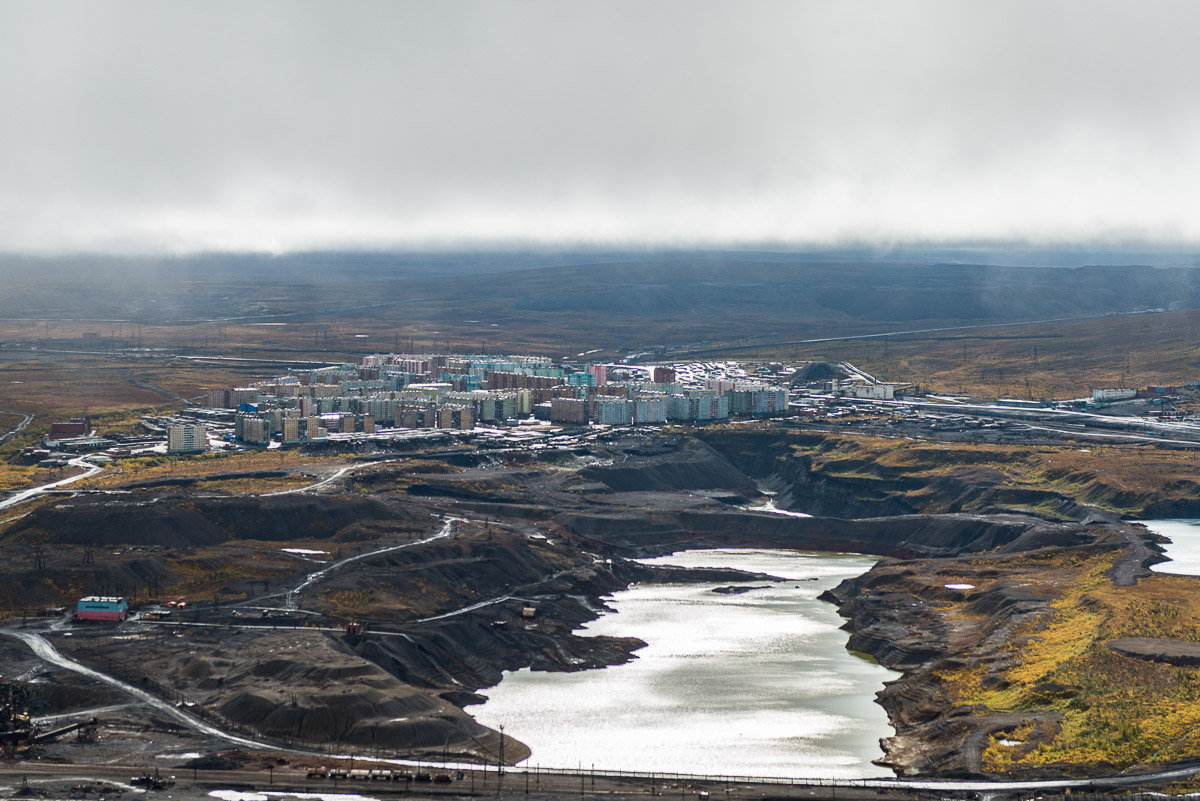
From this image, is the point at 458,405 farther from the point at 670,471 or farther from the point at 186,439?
the point at 186,439

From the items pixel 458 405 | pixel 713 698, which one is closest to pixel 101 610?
pixel 713 698

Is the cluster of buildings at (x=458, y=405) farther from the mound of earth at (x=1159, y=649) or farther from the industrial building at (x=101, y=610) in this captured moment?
the mound of earth at (x=1159, y=649)

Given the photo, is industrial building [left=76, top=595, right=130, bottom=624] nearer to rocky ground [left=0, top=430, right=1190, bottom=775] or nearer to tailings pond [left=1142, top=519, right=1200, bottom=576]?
rocky ground [left=0, top=430, right=1190, bottom=775]

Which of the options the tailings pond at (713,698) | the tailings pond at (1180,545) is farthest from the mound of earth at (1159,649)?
the tailings pond at (1180,545)

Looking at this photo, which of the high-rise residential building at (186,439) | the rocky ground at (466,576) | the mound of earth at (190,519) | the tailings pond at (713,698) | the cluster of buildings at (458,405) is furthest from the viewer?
the cluster of buildings at (458,405)

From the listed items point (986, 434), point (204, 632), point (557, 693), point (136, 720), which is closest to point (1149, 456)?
point (986, 434)

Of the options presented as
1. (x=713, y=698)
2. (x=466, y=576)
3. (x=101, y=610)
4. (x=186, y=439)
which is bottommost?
(x=713, y=698)

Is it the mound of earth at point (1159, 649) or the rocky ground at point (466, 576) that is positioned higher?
the mound of earth at point (1159, 649)

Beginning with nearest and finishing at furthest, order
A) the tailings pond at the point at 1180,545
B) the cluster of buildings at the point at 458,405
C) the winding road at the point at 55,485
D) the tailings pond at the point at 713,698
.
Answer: the tailings pond at the point at 713,698
the tailings pond at the point at 1180,545
the winding road at the point at 55,485
the cluster of buildings at the point at 458,405

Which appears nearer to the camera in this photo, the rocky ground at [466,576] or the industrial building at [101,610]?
the rocky ground at [466,576]

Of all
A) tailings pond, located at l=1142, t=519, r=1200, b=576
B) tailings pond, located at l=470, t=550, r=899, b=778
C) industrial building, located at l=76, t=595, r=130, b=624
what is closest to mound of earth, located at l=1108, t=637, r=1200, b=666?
tailings pond, located at l=470, t=550, r=899, b=778
